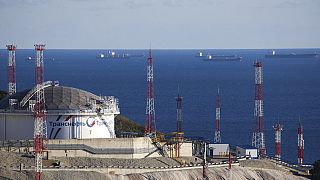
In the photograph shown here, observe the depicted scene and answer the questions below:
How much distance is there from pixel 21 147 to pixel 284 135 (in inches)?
2004

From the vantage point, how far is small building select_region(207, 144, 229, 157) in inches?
2813

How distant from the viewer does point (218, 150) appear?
71750 millimetres

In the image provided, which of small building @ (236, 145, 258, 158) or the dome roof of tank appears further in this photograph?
small building @ (236, 145, 258, 158)

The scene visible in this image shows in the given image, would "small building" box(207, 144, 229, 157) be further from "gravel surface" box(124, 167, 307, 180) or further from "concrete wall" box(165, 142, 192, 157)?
"gravel surface" box(124, 167, 307, 180)

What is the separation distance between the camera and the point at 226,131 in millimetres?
112188

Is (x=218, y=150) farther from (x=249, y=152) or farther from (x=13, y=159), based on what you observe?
(x=13, y=159)

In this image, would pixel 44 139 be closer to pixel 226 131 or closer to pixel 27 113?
pixel 27 113

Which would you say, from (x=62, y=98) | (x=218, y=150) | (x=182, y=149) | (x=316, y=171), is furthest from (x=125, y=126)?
(x=316, y=171)

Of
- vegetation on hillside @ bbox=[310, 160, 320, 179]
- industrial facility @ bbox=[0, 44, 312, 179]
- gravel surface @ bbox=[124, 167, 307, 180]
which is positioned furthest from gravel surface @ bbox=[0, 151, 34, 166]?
vegetation on hillside @ bbox=[310, 160, 320, 179]

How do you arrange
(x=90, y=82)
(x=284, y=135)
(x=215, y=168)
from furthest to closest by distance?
(x=90, y=82), (x=284, y=135), (x=215, y=168)

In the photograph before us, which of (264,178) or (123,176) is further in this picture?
(264,178)

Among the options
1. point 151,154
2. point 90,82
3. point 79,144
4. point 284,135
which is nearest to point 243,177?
point 151,154

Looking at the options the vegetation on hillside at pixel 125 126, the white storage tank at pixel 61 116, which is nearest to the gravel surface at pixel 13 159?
the white storage tank at pixel 61 116

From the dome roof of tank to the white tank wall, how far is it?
2.47ft
